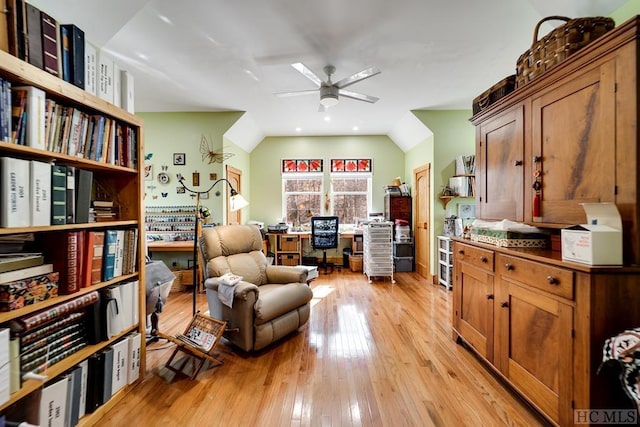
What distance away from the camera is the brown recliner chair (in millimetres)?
2104

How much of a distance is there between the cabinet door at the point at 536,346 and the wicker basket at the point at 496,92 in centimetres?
146

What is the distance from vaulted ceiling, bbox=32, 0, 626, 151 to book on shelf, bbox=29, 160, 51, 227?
4.82 ft

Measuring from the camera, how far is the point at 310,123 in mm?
4914

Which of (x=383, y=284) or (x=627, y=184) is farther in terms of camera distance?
(x=383, y=284)

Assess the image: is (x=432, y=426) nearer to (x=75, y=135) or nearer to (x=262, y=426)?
(x=262, y=426)

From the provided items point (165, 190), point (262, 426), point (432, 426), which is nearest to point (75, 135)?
point (262, 426)

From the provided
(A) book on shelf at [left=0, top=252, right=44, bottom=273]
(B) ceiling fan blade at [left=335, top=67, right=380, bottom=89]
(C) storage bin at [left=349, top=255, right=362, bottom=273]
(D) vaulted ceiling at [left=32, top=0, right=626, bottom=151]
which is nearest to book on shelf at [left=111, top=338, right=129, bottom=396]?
(A) book on shelf at [left=0, top=252, right=44, bottom=273]

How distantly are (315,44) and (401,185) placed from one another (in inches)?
141

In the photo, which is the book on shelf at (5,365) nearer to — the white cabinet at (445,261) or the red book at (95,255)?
the red book at (95,255)

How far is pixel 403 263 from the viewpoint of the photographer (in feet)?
17.0

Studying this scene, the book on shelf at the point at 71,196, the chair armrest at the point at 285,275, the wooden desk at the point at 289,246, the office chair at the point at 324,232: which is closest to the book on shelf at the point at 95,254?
the book on shelf at the point at 71,196

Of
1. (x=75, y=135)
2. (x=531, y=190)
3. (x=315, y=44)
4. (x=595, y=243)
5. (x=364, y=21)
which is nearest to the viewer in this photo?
(x=595, y=243)

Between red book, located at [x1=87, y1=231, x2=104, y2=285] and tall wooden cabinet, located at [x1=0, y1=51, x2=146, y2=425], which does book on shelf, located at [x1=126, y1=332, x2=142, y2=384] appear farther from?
red book, located at [x1=87, y1=231, x2=104, y2=285]

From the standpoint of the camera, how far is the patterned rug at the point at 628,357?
99cm
